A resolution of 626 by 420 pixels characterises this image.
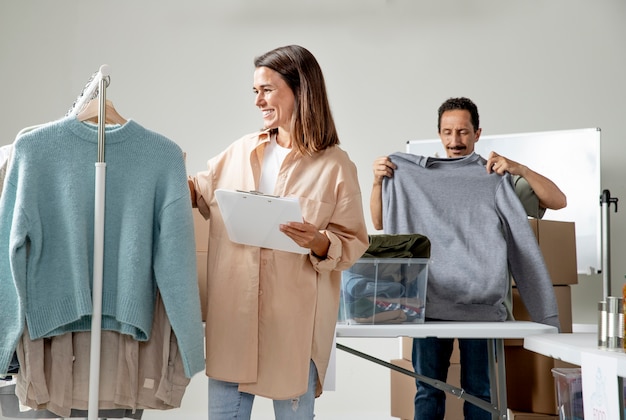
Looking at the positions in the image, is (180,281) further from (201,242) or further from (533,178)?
(533,178)

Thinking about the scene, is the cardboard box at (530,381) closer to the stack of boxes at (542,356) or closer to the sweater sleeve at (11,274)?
the stack of boxes at (542,356)

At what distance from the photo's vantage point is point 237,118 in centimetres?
447

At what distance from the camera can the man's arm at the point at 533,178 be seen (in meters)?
2.56

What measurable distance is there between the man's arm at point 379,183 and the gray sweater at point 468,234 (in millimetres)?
32

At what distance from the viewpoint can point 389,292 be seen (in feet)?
7.68

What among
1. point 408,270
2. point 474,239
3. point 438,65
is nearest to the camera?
point 408,270

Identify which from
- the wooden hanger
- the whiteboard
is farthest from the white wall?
the wooden hanger

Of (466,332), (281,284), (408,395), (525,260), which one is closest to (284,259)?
(281,284)

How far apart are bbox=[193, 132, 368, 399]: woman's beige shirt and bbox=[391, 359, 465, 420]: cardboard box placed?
151 centimetres

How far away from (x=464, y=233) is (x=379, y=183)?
0.36 m

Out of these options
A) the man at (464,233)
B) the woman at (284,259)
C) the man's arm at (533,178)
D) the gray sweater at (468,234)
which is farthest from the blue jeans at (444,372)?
the woman at (284,259)

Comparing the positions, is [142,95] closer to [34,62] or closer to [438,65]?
[34,62]

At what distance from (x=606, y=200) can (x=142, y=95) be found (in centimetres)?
266

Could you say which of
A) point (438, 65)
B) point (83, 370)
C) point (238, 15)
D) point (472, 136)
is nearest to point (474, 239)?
point (472, 136)
